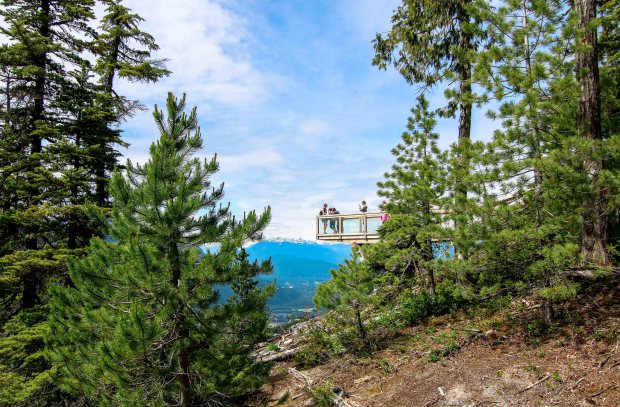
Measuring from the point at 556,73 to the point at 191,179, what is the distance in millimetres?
7275

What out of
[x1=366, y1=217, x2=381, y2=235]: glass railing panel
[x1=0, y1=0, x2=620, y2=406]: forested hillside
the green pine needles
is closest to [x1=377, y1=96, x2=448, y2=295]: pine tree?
[x1=0, y1=0, x2=620, y2=406]: forested hillside

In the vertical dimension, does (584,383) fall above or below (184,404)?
above

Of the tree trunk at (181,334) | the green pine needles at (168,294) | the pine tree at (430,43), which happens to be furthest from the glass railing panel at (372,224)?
the tree trunk at (181,334)

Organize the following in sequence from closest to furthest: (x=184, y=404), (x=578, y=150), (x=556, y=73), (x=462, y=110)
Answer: (x=578, y=150), (x=556, y=73), (x=184, y=404), (x=462, y=110)

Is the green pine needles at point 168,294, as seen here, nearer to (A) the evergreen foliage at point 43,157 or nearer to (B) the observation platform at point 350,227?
(A) the evergreen foliage at point 43,157

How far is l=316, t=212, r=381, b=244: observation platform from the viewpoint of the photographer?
65.1 ft

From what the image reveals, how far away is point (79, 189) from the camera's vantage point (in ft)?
42.2

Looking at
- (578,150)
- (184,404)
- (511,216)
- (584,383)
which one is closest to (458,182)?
(511,216)

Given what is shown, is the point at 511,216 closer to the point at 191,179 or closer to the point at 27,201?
the point at 191,179

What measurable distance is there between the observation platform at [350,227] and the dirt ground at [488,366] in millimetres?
10283

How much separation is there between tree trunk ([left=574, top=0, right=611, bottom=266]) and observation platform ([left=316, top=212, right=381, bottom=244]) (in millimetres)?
12616

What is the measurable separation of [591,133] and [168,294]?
8172mm

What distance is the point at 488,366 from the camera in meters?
6.62

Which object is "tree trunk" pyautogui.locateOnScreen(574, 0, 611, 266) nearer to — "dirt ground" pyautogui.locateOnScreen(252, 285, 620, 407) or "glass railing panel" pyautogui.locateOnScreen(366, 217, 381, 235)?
"dirt ground" pyautogui.locateOnScreen(252, 285, 620, 407)
